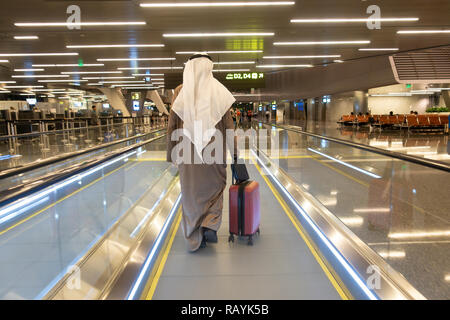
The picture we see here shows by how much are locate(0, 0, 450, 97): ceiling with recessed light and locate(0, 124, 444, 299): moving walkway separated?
18.7ft

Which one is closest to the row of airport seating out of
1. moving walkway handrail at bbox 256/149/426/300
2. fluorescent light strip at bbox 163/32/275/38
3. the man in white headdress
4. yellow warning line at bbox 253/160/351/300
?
fluorescent light strip at bbox 163/32/275/38

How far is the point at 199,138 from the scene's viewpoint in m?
3.38

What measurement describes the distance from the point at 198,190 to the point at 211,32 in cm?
943

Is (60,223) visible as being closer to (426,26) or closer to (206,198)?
(206,198)

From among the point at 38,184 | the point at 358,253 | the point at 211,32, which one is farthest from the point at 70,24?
the point at 358,253

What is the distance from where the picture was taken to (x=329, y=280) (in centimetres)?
301

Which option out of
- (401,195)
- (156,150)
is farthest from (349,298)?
(156,150)

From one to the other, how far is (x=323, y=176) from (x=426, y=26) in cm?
731

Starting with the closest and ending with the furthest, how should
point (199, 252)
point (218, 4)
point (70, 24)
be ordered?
point (199, 252) → point (218, 4) → point (70, 24)

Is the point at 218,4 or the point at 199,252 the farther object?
the point at 218,4

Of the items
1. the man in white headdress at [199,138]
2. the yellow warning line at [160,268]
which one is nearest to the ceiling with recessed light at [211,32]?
the man in white headdress at [199,138]

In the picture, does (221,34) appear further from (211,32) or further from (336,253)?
(336,253)

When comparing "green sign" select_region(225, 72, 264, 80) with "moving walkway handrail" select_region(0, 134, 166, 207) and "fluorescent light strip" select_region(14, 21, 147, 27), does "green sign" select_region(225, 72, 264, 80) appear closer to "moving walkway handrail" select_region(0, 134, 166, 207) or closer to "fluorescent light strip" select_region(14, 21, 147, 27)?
"fluorescent light strip" select_region(14, 21, 147, 27)

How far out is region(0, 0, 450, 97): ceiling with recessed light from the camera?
909 cm
